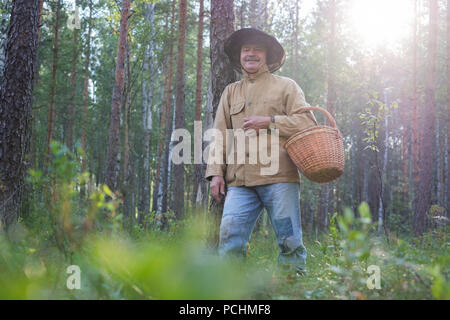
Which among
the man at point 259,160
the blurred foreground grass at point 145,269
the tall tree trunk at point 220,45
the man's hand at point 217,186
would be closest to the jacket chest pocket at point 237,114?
the man at point 259,160

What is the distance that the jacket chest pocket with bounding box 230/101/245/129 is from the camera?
397cm

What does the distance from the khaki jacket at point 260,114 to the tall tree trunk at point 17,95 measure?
297 cm

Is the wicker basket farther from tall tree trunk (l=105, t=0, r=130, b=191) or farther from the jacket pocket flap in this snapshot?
tall tree trunk (l=105, t=0, r=130, b=191)

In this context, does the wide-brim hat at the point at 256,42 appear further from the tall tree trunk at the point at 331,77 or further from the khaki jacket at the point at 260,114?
the tall tree trunk at the point at 331,77

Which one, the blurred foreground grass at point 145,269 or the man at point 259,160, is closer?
the blurred foreground grass at point 145,269

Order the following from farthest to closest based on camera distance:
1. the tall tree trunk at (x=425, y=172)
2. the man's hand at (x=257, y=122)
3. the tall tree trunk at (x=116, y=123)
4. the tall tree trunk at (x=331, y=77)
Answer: the tall tree trunk at (x=331, y=77) → the tall tree trunk at (x=425, y=172) → the tall tree trunk at (x=116, y=123) → the man's hand at (x=257, y=122)

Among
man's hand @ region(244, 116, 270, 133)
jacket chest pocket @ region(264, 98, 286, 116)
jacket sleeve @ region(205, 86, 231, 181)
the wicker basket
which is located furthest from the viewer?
jacket sleeve @ region(205, 86, 231, 181)

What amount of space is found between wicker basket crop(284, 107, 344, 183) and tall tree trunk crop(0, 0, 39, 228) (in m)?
3.77

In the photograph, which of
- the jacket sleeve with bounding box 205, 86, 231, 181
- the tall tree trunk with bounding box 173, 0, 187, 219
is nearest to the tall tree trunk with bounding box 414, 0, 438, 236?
the tall tree trunk with bounding box 173, 0, 187, 219

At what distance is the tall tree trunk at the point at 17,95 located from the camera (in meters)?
5.41

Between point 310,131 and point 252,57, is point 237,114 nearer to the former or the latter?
point 252,57

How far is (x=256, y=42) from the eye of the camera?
4.05 metres

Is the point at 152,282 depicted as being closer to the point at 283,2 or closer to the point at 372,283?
the point at 372,283

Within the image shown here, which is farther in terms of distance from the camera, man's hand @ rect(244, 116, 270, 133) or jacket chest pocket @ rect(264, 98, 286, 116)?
jacket chest pocket @ rect(264, 98, 286, 116)
